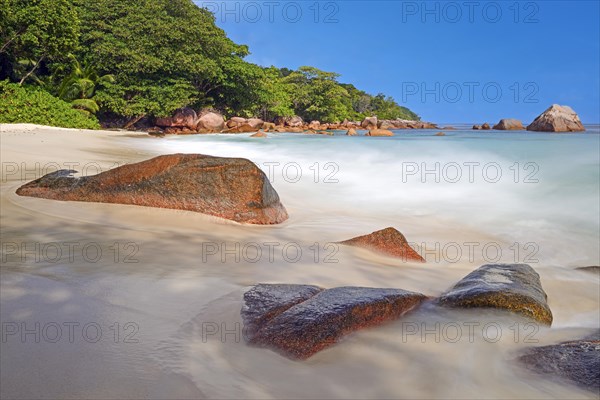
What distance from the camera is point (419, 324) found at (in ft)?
7.32

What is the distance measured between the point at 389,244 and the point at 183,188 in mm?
2212

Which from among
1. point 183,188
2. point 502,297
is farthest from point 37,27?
point 502,297

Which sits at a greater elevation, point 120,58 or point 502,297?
point 120,58

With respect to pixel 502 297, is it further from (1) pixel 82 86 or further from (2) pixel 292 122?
(2) pixel 292 122

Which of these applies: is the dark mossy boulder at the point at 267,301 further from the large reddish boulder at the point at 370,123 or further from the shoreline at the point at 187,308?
the large reddish boulder at the point at 370,123

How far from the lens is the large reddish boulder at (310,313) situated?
187cm

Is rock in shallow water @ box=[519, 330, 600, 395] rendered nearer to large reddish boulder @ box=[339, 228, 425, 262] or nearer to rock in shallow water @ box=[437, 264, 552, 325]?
rock in shallow water @ box=[437, 264, 552, 325]

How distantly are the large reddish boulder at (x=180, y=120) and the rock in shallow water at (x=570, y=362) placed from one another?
31.6 metres

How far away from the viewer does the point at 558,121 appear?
41.0 meters

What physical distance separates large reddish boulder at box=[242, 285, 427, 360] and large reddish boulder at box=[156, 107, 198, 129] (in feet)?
101

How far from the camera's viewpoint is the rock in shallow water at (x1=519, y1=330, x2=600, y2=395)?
5.65 ft

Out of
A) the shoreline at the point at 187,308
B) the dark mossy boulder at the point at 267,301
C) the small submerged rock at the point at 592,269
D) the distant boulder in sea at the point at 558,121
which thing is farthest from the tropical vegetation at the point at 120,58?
the distant boulder in sea at the point at 558,121

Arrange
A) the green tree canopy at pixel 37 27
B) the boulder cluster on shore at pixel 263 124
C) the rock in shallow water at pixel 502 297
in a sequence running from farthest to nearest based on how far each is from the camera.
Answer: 1. the boulder cluster on shore at pixel 263 124
2. the green tree canopy at pixel 37 27
3. the rock in shallow water at pixel 502 297

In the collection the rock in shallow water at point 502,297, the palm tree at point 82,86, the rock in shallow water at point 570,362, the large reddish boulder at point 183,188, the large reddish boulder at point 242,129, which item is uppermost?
the palm tree at point 82,86
